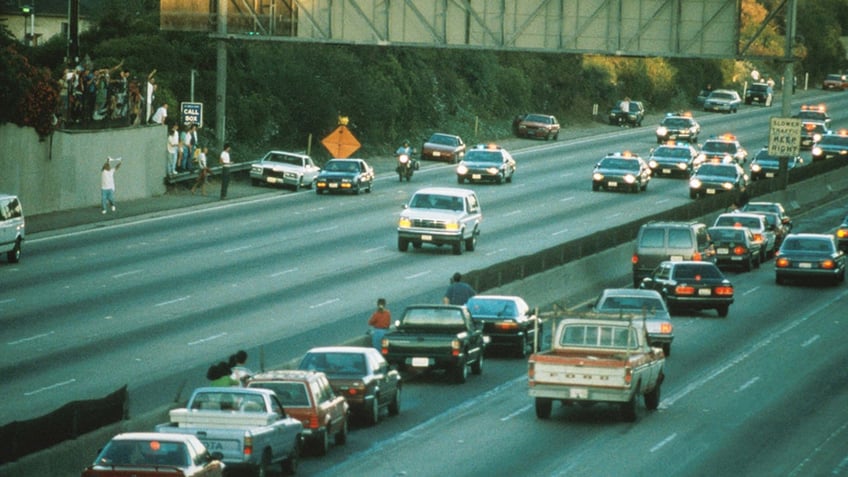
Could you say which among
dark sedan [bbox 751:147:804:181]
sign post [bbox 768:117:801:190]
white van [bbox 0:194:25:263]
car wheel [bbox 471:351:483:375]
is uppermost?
sign post [bbox 768:117:801:190]

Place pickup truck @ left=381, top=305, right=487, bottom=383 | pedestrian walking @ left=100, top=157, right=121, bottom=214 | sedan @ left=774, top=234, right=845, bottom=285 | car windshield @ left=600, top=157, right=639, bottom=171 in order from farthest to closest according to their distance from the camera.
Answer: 1. car windshield @ left=600, top=157, right=639, bottom=171
2. pedestrian walking @ left=100, top=157, right=121, bottom=214
3. sedan @ left=774, top=234, right=845, bottom=285
4. pickup truck @ left=381, top=305, right=487, bottom=383

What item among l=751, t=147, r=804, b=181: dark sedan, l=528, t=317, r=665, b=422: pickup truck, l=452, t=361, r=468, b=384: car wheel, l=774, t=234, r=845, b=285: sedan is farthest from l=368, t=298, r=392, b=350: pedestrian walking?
l=751, t=147, r=804, b=181: dark sedan

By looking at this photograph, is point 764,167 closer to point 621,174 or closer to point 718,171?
point 718,171

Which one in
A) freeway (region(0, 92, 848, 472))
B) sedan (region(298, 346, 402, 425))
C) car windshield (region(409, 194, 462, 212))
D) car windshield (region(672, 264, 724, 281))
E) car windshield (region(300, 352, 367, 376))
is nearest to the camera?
sedan (region(298, 346, 402, 425))

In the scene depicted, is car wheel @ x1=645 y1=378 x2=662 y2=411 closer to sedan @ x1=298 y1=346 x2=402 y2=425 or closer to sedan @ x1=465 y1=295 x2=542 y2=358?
sedan @ x1=298 y1=346 x2=402 y2=425

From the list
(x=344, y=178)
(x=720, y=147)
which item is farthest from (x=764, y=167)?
(x=344, y=178)

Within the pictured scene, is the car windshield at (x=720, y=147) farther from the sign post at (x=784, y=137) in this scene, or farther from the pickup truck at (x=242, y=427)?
the pickup truck at (x=242, y=427)

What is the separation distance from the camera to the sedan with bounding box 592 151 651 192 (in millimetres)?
70125

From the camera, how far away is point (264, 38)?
64062mm

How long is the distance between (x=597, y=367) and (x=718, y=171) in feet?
142

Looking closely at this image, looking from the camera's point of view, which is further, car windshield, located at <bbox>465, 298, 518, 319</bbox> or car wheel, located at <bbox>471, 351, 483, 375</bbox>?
car windshield, located at <bbox>465, 298, 518, 319</bbox>

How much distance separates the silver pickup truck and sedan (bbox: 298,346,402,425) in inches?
867

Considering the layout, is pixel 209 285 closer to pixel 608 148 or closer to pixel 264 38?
pixel 264 38

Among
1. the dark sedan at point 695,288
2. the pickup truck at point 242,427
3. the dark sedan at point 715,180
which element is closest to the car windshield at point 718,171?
the dark sedan at point 715,180
